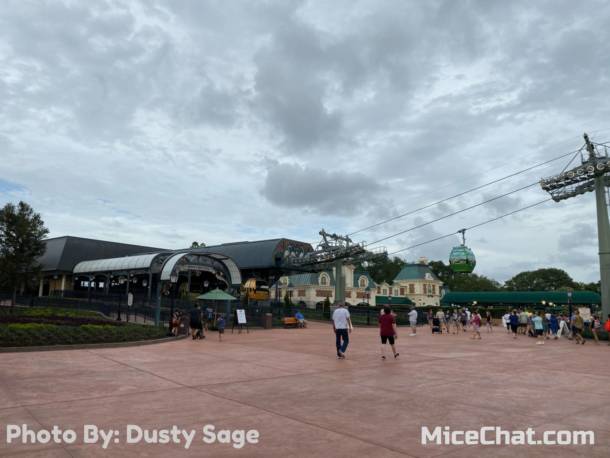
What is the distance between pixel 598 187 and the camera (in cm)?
2977

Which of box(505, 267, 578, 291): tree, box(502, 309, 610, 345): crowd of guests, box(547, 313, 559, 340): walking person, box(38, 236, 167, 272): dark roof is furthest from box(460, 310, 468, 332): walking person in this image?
box(505, 267, 578, 291): tree

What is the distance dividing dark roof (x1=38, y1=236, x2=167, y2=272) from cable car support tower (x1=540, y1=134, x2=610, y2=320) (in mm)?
44110

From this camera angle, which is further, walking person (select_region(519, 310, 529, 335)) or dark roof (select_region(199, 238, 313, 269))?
dark roof (select_region(199, 238, 313, 269))

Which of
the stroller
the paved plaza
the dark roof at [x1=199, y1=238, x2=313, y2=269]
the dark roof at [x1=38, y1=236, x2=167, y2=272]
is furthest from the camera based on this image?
the dark roof at [x1=38, y1=236, x2=167, y2=272]

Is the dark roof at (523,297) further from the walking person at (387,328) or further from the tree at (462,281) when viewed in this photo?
the walking person at (387,328)

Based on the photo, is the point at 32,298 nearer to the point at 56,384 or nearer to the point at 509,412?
the point at 56,384

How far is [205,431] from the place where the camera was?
532 cm

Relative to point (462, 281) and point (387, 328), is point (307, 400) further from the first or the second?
point (462, 281)

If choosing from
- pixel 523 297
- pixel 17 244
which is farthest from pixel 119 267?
pixel 523 297

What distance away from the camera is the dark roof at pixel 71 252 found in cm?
4591

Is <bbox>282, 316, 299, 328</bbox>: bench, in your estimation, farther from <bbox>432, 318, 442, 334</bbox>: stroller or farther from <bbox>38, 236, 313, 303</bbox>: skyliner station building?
<bbox>432, 318, 442, 334</bbox>: stroller

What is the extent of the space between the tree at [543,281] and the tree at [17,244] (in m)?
99.2

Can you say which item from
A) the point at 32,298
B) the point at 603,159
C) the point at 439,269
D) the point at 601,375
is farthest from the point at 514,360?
the point at 439,269

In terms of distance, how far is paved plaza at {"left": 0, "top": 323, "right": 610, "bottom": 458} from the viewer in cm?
481
